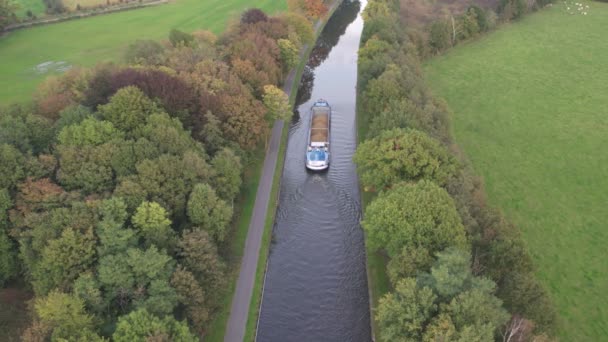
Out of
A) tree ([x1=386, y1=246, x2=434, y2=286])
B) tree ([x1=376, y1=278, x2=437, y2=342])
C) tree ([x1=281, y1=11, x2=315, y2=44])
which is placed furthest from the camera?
tree ([x1=281, y1=11, x2=315, y2=44])

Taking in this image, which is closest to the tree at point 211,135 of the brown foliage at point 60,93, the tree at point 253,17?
the brown foliage at point 60,93

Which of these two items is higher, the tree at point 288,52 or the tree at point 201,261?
the tree at point 288,52

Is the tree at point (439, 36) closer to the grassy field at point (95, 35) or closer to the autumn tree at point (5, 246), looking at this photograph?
the grassy field at point (95, 35)

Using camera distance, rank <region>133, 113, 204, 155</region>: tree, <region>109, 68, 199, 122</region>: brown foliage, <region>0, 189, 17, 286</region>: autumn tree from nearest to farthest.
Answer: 1. <region>0, 189, 17, 286</region>: autumn tree
2. <region>133, 113, 204, 155</region>: tree
3. <region>109, 68, 199, 122</region>: brown foliage

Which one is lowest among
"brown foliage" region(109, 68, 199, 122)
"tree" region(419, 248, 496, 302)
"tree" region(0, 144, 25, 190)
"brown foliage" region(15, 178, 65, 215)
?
"tree" region(419, 248, 496, 302)

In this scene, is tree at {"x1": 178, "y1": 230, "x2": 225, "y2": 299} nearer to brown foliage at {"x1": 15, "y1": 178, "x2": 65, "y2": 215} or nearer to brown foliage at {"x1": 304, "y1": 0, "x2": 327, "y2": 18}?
brown foliage at {"x1": 15, "y1": 178, "x2": 65, "y2": 215}

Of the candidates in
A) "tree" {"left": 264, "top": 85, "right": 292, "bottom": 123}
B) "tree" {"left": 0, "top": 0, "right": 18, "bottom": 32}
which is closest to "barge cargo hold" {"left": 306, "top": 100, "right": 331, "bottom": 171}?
"tree" {"left": 264, "top": 85, "right": 292, "bottom": 123}

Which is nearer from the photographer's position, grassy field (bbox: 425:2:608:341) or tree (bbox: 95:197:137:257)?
tree (bbox: 95:197:137:257)

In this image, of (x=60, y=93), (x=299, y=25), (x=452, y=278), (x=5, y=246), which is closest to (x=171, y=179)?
(x=5, y=246)
